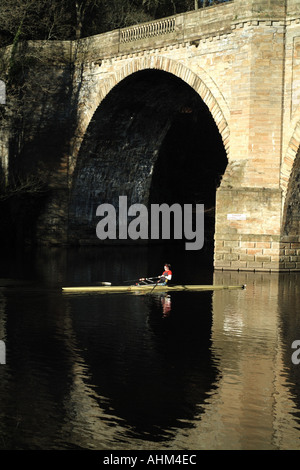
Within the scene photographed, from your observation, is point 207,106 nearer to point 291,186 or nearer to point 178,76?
point 178,76

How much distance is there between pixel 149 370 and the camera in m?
11.5

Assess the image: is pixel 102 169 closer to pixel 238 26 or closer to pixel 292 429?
pixel 238 26

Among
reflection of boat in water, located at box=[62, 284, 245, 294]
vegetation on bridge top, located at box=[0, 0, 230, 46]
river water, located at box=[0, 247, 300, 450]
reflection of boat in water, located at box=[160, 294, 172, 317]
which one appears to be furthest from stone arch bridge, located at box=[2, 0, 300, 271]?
reflection of boat in water, located at box=[160, 294, 172, 317]

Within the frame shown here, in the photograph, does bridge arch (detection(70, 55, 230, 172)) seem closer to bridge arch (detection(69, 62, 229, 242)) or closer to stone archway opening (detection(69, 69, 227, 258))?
bridge arch (detection(69, 62, 229, 242))

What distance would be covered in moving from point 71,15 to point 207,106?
1256cm

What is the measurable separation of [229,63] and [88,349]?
1737 centimetres

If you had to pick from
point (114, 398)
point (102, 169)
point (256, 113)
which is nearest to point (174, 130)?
point (102, 169)

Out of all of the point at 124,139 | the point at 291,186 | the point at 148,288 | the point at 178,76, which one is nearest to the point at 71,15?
the point at 124,139

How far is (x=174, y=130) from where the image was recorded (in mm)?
50312

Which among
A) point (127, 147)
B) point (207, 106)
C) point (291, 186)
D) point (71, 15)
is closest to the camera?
point (291, 186)

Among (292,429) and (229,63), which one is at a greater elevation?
(229,63)

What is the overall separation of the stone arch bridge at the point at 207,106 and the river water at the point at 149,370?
5926 mm

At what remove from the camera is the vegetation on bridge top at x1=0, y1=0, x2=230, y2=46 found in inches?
1462

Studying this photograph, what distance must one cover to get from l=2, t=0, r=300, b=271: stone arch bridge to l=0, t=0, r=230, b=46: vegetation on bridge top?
2.10 m
